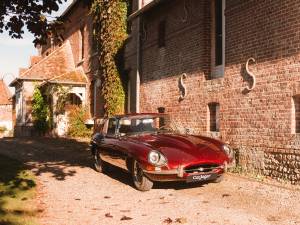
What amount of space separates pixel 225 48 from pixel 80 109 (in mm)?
13835

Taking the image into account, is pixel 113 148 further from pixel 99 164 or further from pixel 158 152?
pixel 158 152

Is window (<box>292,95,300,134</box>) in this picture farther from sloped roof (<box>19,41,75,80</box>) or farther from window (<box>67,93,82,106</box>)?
sloped roof (<box>19,41,75,80</box>)

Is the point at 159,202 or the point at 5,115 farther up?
the point at 5,115

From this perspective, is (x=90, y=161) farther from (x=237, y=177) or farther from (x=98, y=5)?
(x=98, y=5)

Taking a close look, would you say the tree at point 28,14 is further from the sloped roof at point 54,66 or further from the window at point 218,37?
the sloped roof at point 54,66

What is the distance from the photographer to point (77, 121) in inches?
928

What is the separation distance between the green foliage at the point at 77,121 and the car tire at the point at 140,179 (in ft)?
48.8

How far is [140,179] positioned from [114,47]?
1203cm

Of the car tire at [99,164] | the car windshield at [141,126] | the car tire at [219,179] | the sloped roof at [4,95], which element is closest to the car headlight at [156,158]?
the car windshield at [141,126]

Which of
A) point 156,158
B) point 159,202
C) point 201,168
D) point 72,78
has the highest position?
point 72,78

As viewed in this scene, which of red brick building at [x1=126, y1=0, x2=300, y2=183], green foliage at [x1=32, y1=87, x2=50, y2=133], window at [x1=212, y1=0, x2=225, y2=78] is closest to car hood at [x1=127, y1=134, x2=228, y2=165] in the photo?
red brick building at [x1=126, y1=0, x2=300, y2=183]

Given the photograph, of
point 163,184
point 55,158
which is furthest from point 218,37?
point 55,158

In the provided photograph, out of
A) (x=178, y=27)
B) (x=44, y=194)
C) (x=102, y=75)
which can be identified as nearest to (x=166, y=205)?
(x=44, y=194)

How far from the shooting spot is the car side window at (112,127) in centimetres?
948
